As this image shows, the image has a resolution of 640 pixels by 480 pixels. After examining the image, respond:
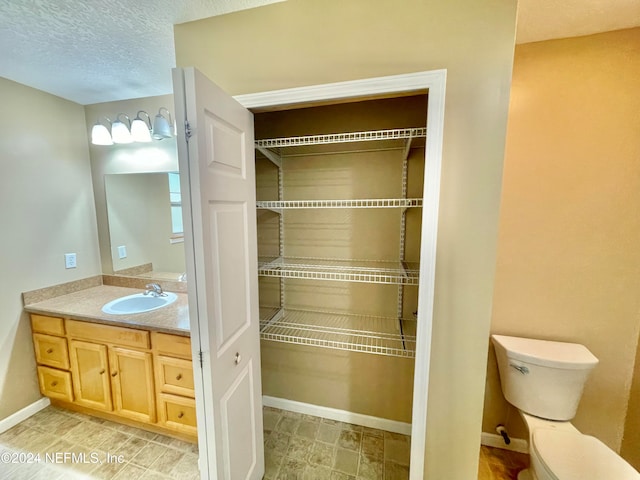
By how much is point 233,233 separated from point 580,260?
1925 millimetres

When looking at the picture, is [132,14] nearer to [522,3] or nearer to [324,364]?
[522,3]

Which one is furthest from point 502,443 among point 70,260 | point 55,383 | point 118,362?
point 70,260

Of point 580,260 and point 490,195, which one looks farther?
point 580,260

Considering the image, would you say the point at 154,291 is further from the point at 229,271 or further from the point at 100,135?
the point at 229,271

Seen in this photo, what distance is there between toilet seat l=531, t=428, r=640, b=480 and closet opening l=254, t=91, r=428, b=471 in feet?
2.19

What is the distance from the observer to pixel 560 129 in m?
1.37

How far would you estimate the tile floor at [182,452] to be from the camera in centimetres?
146

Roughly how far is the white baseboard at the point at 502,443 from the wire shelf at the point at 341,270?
1.32 m

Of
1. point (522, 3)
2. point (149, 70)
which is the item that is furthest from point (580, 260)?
point (149, 70)

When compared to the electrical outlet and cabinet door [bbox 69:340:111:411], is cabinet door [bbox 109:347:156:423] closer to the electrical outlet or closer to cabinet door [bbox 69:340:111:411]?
cabinet door [bbox 69:340:111:411]

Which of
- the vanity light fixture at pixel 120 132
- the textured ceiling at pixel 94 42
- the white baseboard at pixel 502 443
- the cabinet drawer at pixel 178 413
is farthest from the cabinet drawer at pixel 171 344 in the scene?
the white baseboard at pixel 502 443

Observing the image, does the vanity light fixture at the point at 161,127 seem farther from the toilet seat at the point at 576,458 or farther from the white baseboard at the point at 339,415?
the toilet seat at the point at 576,458

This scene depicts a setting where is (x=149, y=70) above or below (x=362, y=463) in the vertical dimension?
above

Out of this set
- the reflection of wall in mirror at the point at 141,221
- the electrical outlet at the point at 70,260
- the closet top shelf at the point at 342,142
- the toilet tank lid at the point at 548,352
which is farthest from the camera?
the reflection of wall in mirror at the point at 141,221
